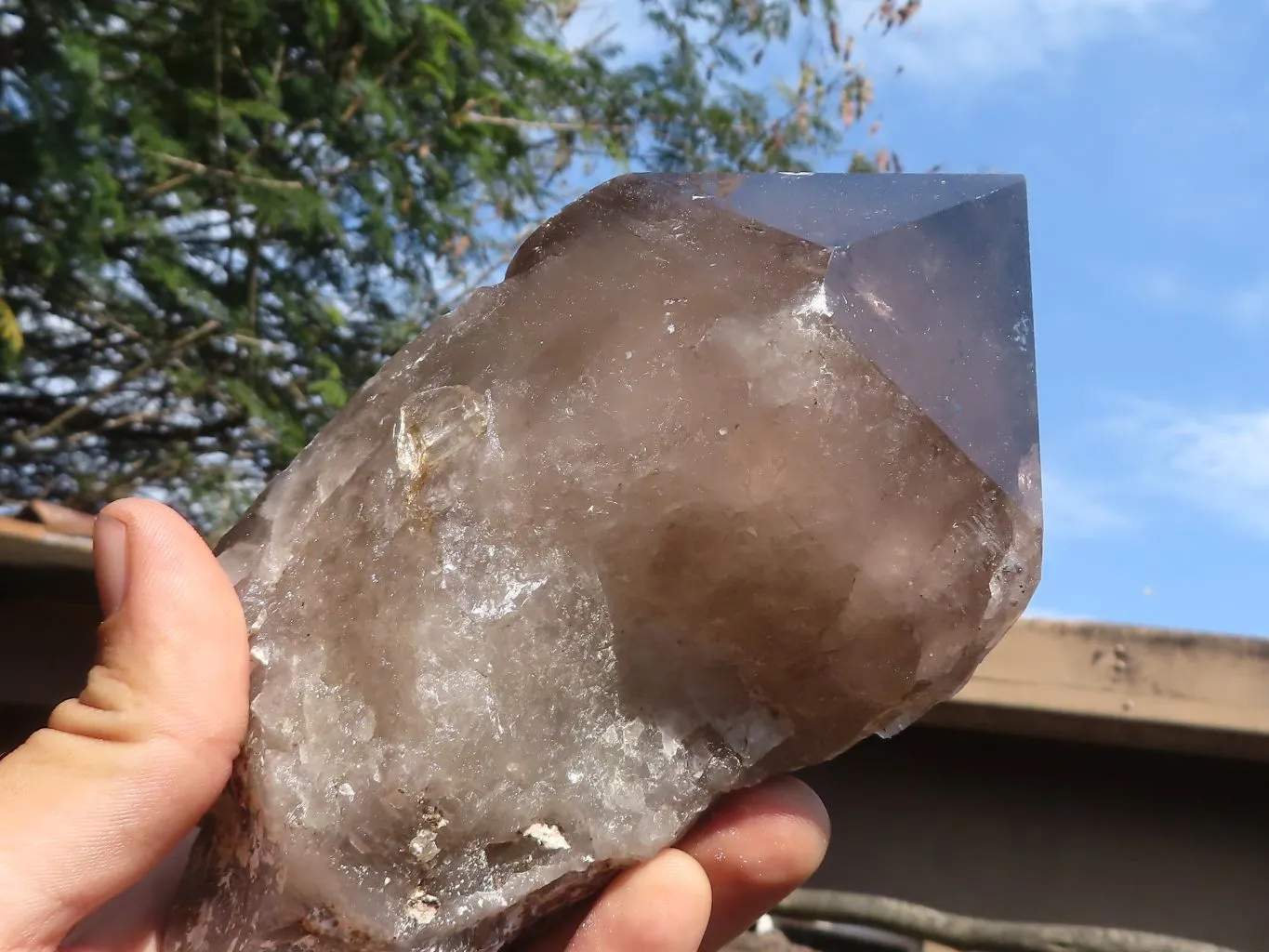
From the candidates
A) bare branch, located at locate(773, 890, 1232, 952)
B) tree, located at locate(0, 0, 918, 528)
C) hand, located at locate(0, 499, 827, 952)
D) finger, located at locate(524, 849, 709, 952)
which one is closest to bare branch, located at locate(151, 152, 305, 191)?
tree, located at locate(0, 0, 918, 528)

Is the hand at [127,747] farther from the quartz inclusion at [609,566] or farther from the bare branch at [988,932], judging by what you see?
the bare branch at [988,932]

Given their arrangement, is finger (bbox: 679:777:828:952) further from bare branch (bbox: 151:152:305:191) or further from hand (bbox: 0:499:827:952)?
bare branch (bbox: 151:152:305:191)

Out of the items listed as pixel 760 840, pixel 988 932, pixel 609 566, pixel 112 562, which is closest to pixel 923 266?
pixel 609 566

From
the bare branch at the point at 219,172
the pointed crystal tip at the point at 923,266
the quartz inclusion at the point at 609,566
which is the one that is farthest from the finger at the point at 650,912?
the bare branch at the point at 219,172

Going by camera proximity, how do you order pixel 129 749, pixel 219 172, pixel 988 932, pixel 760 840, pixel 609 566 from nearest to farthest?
pixel 129 749
pixel 609 566
pixel 760 840
pixel 988 932
pixel 219 172

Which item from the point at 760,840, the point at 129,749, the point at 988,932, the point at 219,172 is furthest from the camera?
the point at 219,172

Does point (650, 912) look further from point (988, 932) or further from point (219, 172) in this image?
point (219, 172)

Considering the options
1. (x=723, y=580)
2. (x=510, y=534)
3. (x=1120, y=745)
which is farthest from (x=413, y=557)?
(x=1120, y=745)
